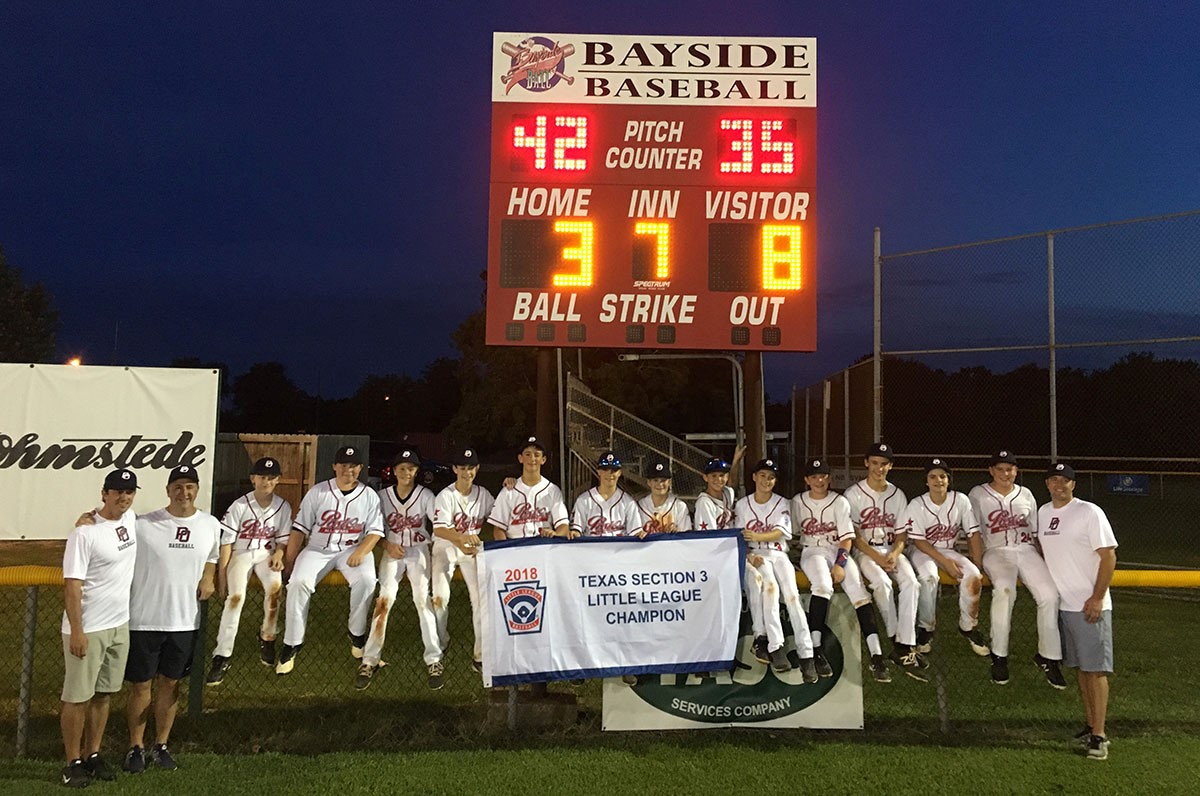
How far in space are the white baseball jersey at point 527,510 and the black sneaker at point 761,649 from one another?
1601mm

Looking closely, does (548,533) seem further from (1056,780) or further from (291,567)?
(1056,780)

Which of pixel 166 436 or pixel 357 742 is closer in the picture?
pixel 357 742

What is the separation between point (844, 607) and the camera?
18.2 feet

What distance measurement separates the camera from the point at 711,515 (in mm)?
5961

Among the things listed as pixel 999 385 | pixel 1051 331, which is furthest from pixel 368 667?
pixel 999 385

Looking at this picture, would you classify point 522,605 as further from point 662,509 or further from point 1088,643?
point 1088,643

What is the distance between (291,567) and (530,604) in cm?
180

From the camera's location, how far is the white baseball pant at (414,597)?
5.36m

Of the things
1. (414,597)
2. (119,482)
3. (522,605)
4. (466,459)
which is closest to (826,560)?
(522,605)

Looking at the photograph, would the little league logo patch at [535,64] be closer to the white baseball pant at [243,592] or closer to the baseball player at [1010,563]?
the white baseball pant at [243,592]

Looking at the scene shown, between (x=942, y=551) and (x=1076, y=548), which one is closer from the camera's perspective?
(x=1076, y=548)

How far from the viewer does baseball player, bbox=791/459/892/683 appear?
5488 millimetres

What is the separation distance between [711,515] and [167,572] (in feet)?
11.9

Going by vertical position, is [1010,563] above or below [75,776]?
above
